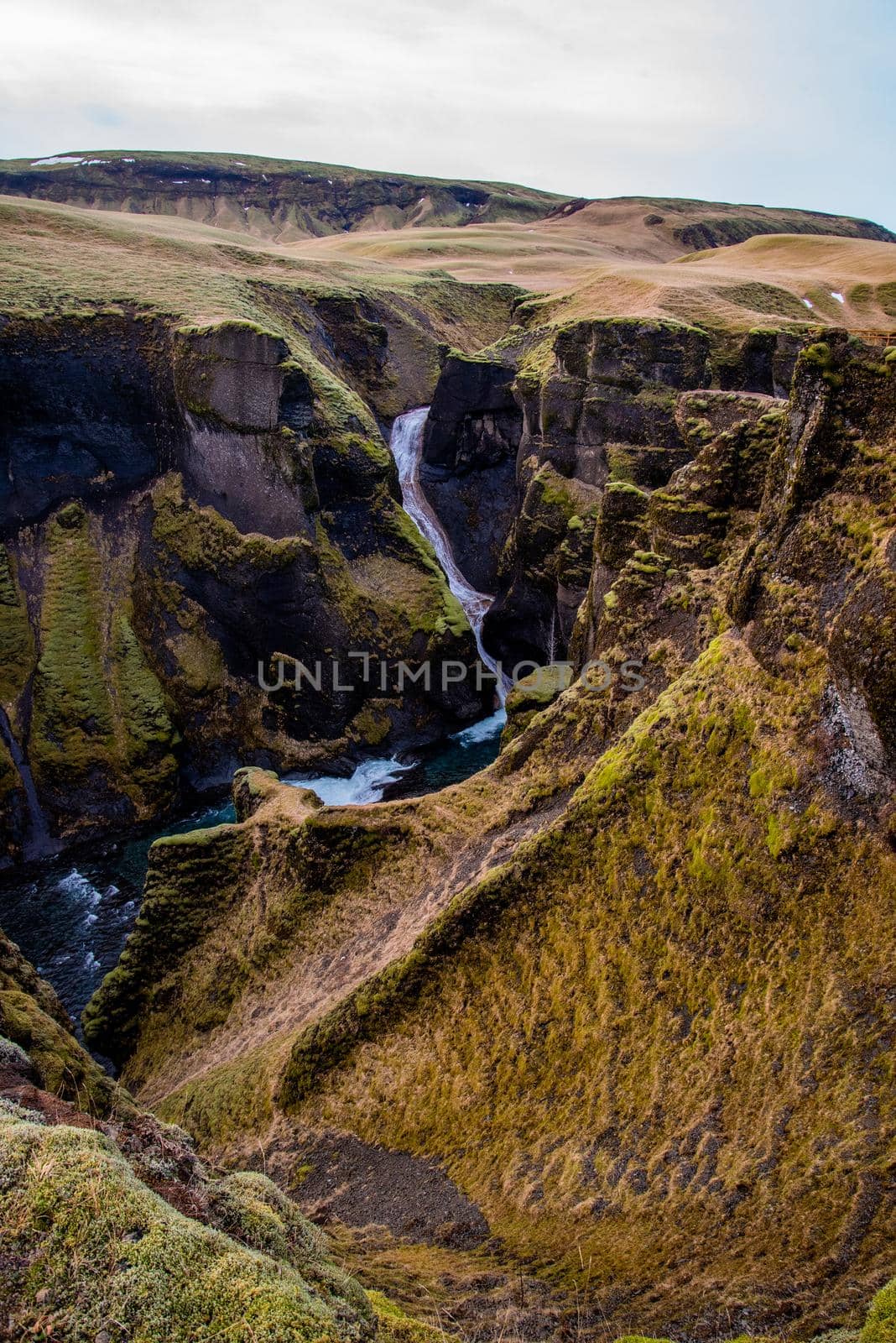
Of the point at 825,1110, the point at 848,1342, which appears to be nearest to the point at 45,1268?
the point at 848,1342

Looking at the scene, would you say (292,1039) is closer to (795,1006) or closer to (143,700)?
(795,1006)

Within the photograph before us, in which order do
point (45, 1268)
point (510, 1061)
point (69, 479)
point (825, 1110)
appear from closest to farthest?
point (45, 1268) < point (825, 1110) < point (510, 1061) < point (69, 479)

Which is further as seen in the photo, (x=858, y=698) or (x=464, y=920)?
(x=464, y=920)

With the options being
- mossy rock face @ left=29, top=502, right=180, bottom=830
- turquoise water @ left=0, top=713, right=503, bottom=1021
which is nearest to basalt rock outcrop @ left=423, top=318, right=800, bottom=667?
turquoise water @ left=0, top=713, right=503, bottom=1021

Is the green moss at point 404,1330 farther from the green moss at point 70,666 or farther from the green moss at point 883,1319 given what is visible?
the green moss at point 70,666

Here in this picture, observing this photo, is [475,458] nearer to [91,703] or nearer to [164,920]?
[91,703]

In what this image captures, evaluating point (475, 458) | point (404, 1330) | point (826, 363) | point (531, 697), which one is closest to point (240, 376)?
point (475, 458)

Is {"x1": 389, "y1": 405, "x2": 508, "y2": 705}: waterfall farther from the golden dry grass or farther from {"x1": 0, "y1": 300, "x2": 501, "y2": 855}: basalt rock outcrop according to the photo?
the golden dry grass
